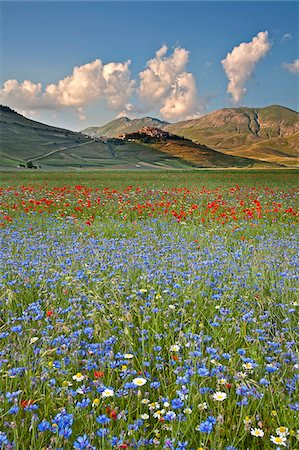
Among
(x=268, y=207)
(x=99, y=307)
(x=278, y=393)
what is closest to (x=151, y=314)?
(x=99, y=307)

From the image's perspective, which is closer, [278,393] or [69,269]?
[278,393]

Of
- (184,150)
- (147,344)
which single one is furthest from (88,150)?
(147,344)

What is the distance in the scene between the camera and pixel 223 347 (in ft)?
10.6

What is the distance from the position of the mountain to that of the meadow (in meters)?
83.3

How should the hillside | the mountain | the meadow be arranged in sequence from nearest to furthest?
the meadow < the mountain < the hillside

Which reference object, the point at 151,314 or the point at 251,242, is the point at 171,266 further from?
the point at 251,242

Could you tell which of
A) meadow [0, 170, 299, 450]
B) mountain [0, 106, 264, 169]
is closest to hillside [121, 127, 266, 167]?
mountain [0, 106, 264, 169]

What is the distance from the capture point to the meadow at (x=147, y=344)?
2229 millimetres

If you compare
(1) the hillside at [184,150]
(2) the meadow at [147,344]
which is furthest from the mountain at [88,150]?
(2) the meadow at [147,344]

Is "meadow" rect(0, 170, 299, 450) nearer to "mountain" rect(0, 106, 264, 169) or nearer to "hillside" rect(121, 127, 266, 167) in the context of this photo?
"mountain" rect(0, 106, 264, 169)

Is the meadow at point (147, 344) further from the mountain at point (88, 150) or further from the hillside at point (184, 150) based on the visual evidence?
the hillside at point (184, 150)

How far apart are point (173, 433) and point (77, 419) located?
2.16 feet

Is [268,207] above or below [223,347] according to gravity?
above

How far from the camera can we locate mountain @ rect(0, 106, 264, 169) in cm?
9694
